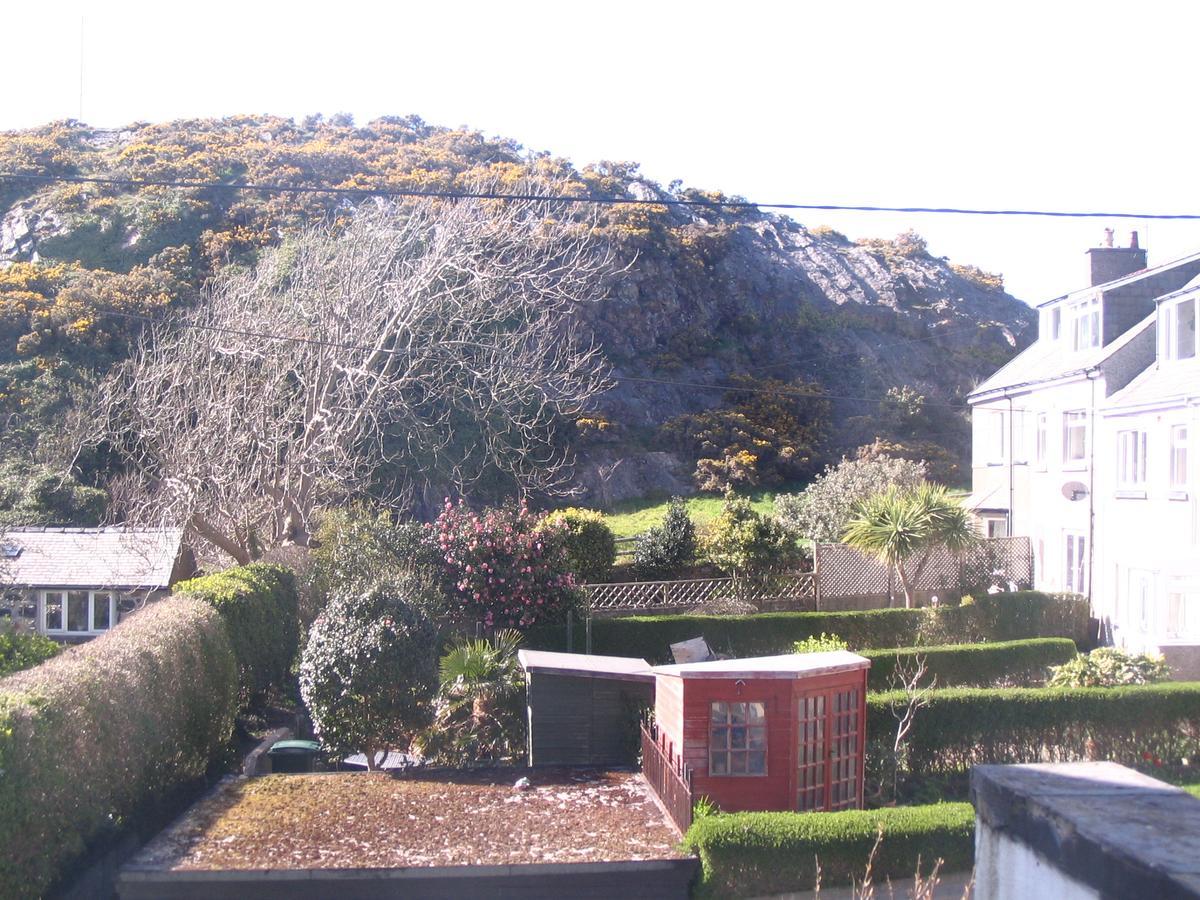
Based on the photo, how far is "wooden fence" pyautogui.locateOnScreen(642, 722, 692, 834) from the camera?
33.8ft

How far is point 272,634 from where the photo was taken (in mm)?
16547

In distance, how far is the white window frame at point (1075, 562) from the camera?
77.1 ft

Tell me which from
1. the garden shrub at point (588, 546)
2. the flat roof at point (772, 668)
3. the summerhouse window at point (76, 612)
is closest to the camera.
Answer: the flat roof at point (772, 668)

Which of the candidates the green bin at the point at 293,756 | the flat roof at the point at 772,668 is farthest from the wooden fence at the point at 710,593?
the flat roof at the point at 772,668

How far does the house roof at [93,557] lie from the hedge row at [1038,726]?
1594 cm

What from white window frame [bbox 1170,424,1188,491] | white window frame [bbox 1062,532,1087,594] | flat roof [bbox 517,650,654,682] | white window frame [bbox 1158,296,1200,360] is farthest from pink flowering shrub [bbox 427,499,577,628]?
white window frame [bbox 1158,296,1200,360]

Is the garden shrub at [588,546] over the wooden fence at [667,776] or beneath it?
over

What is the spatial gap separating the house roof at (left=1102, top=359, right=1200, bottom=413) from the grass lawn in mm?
14961

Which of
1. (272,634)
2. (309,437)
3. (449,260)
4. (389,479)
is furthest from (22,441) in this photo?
(272,634)

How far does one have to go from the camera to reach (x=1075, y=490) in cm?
2319

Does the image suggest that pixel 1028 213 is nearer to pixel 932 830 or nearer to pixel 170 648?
pixel 932 830

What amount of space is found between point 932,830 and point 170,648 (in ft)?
28.2

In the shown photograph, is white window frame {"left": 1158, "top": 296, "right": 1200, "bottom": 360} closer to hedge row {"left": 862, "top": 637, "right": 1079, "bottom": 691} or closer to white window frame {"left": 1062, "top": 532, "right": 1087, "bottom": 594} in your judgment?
→ white window frame {"left": 1062, "top": 532, "right": 1087, "bottom": 594}

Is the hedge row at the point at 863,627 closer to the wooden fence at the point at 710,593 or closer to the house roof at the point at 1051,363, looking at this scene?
the wooden fence at the point at 710,593
